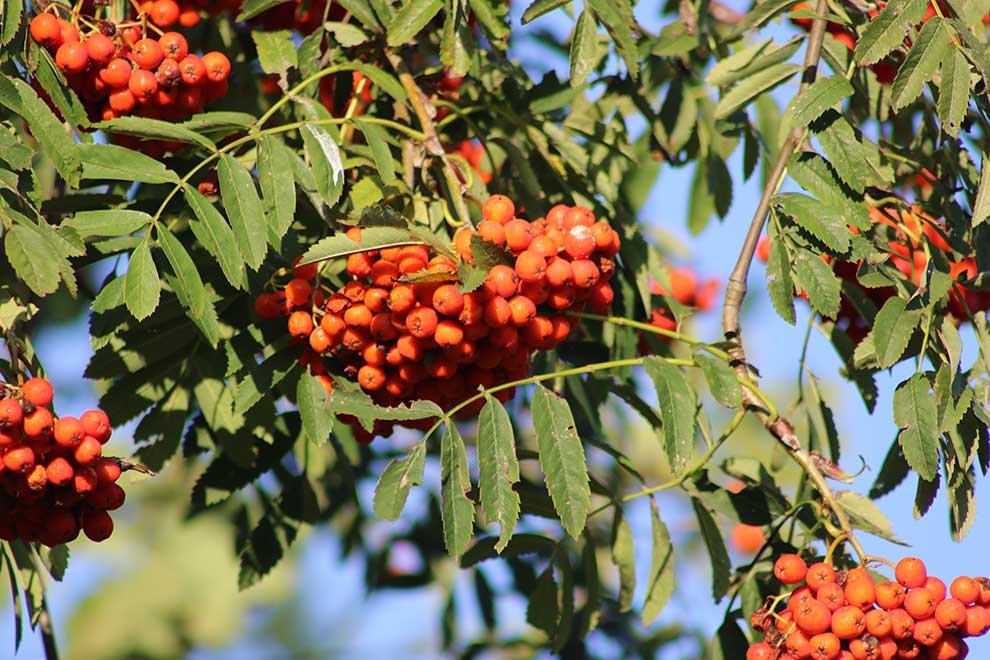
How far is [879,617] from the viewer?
2299mm

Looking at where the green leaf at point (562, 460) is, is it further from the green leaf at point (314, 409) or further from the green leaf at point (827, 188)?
the green leaf at point (827, 188)

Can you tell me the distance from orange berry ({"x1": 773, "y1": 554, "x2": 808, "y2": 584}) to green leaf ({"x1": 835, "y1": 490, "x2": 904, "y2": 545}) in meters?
0.22

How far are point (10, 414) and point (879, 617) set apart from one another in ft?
5.35

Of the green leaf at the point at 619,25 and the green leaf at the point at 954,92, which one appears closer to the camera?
the green leaf at the point at 954,92

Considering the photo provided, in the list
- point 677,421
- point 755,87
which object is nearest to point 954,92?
point 755,87

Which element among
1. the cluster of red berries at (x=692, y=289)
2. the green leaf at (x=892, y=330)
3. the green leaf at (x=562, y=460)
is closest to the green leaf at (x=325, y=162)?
the green leaf at (x=562, y=460)

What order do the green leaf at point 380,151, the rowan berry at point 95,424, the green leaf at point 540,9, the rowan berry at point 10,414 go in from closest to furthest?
the rowan berry at point 10,414
the rowan berry at point 95,424
the green leaf at point 380,151
the green leaf at point 540,9

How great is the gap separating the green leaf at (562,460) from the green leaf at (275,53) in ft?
3.40

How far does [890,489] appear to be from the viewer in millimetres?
2941

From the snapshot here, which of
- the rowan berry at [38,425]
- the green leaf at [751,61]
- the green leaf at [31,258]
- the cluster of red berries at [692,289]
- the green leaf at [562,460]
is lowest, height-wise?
the rowan berry at [38,425]

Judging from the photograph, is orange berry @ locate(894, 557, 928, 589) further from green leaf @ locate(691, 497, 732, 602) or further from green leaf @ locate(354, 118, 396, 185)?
green leaf @ locate(354, 118, 396, 185)

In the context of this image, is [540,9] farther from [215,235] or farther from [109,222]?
[109,222]

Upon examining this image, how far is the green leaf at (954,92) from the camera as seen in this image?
2.45 m

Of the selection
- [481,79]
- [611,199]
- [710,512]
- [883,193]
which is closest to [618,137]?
[611,199]
